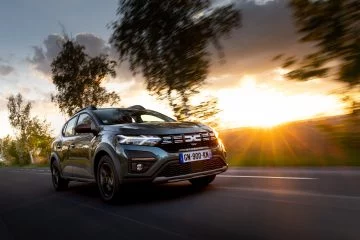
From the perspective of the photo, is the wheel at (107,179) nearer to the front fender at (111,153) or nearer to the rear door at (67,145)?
the front fender at (111,153)

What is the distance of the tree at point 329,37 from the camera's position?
1.79 metres

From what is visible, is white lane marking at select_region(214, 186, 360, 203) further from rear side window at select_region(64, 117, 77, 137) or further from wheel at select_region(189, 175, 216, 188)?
rear side window at select_region(64, 117, 77, 137)

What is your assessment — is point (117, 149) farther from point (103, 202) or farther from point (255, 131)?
point (255, 131)

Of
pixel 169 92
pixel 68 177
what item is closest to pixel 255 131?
pixel 68 177

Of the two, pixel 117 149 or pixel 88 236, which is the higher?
pixel 117 149

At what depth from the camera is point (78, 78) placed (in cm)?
3678

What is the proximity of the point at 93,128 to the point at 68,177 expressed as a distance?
2214 mm

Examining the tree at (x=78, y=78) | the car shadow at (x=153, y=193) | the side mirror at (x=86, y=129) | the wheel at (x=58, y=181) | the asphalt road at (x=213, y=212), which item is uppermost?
the tree at (x=78, y=78)

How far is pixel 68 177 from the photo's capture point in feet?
31.9

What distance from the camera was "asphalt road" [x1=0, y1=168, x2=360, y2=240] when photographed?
4.62 meters

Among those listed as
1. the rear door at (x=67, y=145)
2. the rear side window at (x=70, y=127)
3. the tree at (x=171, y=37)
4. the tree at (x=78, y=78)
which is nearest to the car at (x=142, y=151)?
the rear door at (x=67, y=145)

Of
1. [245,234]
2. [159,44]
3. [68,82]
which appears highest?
[68,82]

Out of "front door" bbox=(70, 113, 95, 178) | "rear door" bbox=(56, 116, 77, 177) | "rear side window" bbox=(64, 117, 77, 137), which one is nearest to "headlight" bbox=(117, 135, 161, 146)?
"front door" bbox=(70, 113, 95, 178)

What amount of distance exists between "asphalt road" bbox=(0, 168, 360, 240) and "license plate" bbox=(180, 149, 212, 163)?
22.8 inches
